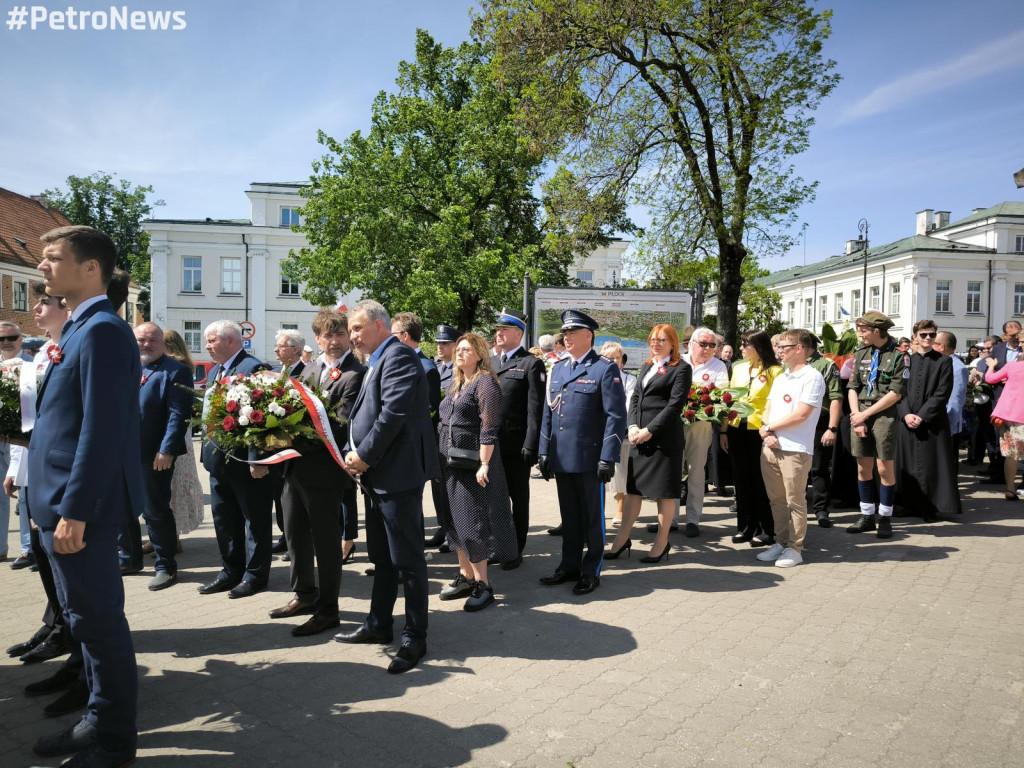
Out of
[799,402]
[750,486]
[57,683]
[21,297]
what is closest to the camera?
[57,683]

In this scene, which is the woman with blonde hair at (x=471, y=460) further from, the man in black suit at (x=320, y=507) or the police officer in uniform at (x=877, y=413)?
the police officer in uniform at (x=877, y=413)

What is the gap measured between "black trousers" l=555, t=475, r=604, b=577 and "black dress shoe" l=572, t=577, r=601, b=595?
0.05 metres

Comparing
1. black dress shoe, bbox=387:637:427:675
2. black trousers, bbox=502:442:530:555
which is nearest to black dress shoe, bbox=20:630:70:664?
black dress shoe, bbox=387:637:427:675

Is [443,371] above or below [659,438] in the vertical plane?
above

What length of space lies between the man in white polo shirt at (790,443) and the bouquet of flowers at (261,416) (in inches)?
158

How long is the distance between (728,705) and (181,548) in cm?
547

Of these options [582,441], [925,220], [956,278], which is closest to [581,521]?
[582,441]

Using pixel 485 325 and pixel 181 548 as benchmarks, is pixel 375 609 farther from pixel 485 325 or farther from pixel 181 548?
pixel 485 325

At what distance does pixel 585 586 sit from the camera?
544 cm

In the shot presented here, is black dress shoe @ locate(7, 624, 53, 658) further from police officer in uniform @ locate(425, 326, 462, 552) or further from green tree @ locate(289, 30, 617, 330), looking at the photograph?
green tree @ locate(289, 30, 617, 330)

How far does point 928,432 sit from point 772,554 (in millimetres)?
2999

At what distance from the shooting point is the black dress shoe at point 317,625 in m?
4.58

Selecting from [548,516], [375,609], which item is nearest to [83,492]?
[375,609]

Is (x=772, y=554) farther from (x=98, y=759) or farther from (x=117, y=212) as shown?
(x=117, y=212)
